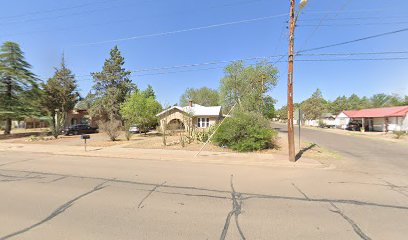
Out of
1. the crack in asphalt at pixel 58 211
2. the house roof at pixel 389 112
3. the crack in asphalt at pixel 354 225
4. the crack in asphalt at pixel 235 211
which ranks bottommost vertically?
the crack in asphalt at pixel 354 225

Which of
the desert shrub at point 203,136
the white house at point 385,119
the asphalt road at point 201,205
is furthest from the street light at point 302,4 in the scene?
the white house at point 385,119

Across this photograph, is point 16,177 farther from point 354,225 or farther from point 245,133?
point 245,133

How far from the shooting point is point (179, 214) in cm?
488

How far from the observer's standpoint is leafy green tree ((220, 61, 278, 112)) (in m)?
38.5

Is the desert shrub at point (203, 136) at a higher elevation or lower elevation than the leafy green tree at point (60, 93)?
lower

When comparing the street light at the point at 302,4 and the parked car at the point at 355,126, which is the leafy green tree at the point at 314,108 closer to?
the parked car at the point at 355,126

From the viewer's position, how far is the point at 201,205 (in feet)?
17.8

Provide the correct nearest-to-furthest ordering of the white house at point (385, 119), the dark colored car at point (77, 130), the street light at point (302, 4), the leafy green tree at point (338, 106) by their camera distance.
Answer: the street light at point (302, 4) → the dark colored car at point (77, 130) → the white house at point (385, 119) → the leafy green tree at point (338, 106)

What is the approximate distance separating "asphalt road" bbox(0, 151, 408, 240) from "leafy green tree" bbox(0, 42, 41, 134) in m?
28.1

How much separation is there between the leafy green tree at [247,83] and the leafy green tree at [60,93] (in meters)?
26.0

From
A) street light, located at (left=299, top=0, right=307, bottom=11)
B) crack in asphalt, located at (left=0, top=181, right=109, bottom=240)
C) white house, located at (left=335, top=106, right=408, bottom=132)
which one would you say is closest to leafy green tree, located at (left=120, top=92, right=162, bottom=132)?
street light, located at (left=299, top=0, right=307, bottom=11)

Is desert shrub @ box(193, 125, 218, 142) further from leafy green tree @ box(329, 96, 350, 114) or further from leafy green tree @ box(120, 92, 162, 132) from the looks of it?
leafy green tree @ box(329, 96, 350, 114)

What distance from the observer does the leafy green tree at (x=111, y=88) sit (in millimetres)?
42188

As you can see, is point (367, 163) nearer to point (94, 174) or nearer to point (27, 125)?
point (94, 174)
